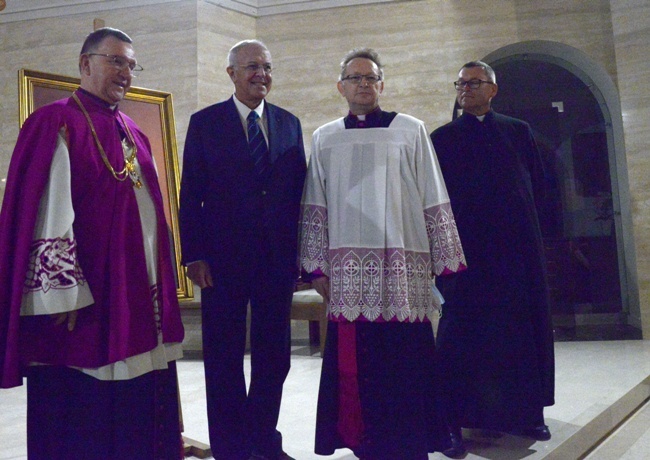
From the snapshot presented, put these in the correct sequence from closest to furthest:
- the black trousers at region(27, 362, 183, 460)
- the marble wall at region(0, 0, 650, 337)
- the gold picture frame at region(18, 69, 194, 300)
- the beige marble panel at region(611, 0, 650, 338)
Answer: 1. the black trousers at region(27, 362, 183, 460)
2. the gold picture frame at region(18, 69, 194, 300)
3. the beige marble panel at region(611, 0, 650, 338)
4. the marble wall at region(0, 0, 650, 337)

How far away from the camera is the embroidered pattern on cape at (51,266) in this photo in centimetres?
192

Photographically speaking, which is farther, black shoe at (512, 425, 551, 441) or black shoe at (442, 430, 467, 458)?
black shoe at (512, 425, 551, 441)

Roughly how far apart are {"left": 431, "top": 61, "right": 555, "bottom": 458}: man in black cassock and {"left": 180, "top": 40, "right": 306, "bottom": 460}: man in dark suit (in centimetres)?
89

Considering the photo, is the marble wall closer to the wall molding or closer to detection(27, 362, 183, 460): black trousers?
the wall molding

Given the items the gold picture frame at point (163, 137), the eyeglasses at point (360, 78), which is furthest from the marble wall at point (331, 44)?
the eyeglasses at point (360, 78)

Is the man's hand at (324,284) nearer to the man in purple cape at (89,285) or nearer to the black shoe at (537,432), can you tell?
the man in purple cape at (89,285)

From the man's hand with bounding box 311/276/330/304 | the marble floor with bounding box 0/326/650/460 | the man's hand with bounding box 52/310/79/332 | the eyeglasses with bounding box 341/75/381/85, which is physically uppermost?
the eyeglasses with bounding box 341/75/381/85

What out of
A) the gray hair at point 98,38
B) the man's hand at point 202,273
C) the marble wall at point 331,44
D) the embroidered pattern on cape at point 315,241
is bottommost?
the man's hand at point 202,273

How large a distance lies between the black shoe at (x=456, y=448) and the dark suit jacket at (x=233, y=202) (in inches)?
41.4

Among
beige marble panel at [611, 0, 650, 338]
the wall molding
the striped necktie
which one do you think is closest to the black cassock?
the striped necktie

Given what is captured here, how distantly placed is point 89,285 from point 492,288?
6.13ft

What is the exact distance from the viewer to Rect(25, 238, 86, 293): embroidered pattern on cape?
6.31 feet

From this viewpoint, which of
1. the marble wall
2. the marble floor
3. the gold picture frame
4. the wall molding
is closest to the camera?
the marble floor

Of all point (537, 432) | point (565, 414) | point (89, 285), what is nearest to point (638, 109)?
point (565, 414)
